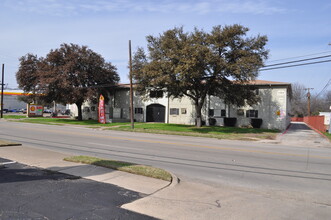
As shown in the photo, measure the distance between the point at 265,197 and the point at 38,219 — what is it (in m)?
4.63

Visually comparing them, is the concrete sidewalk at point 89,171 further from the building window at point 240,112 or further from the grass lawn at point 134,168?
the building window at point 240,112

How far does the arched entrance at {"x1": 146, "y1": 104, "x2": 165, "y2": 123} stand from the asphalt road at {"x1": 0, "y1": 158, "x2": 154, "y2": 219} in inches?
1286

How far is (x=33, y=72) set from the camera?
42656 millimetres

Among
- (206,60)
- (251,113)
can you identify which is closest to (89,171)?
(206,60)

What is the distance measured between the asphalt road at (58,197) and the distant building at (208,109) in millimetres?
25214

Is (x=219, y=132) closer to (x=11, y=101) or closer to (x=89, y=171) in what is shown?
(x=89, y=171)

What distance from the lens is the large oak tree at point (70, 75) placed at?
120ft

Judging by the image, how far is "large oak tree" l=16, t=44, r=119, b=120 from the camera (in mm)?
36531

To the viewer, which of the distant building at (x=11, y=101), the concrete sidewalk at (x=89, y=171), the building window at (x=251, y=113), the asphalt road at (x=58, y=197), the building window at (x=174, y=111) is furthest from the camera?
the distant building at (x=11, y=101)

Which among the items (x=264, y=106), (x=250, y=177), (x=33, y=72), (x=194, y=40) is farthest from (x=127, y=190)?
(x=33, y=72)

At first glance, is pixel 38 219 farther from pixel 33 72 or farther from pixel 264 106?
pixel 33 72

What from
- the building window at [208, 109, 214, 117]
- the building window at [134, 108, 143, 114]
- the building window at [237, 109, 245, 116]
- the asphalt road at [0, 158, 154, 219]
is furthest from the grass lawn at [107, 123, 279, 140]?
the asphalt road at [0, 158, 154, 219]

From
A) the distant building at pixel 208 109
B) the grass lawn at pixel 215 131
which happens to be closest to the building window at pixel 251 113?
the distant building at pixel 208 109

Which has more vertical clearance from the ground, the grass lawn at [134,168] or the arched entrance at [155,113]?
the arched entrance at [155,113]
